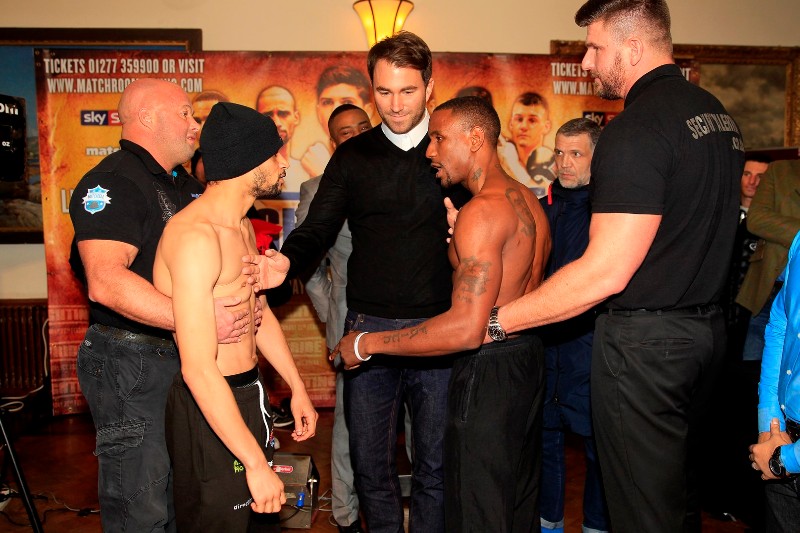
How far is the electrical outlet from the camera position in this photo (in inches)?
152

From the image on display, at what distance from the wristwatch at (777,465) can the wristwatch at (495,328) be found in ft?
2.75

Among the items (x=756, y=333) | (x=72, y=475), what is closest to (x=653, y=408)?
(x=756, y=333)

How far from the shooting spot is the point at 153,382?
2414mm

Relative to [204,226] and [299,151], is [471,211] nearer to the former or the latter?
[204,226]

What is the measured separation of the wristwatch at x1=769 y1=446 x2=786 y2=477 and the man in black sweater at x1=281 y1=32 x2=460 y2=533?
44.4 inches

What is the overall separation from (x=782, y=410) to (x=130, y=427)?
2.07 m

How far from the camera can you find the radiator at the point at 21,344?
5.96 meters

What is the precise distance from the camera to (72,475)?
4.43m

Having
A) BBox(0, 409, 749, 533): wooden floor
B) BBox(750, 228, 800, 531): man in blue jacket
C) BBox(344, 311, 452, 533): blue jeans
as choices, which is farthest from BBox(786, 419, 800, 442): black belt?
BBox(0, 409, 749, 533): wooden floor

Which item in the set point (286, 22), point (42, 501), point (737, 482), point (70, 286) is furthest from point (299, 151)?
point (737, 482)

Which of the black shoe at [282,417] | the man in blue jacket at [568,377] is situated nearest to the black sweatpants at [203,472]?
the man in blue jacket at [568,377]

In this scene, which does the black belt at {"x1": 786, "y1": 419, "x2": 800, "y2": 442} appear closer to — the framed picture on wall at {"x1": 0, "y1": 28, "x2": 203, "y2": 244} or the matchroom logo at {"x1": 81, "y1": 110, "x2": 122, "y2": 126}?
the matchroom logo at {"x1": 81, "y1": 110, "x2": 122, "y2": 126}

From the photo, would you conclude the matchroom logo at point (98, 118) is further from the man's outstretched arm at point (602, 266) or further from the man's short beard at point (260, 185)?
the man's outstretched arm at point (602, 266)

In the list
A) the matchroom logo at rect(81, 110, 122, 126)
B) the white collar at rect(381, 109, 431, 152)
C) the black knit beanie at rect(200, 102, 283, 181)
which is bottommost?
the black knit beanie at rect(200, 102, 283, 181)
